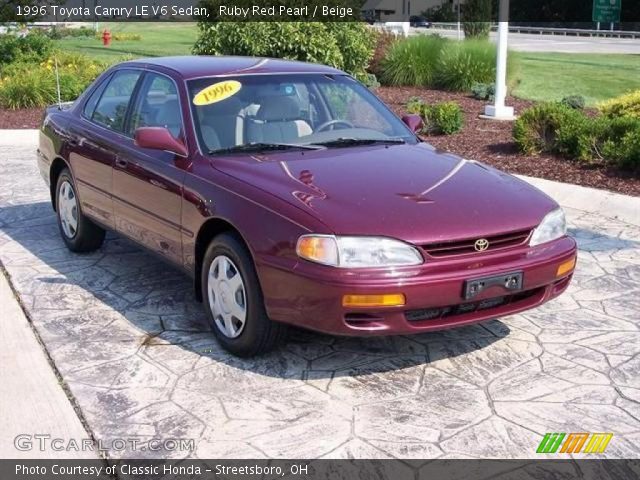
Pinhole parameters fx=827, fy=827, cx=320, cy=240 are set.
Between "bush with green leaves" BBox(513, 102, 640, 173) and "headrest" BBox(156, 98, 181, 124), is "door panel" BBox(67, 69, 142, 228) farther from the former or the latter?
"bush with green leaves" BBox(513, 102, 640, 173)

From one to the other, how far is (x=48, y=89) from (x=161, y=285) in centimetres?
1130

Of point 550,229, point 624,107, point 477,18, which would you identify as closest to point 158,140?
point 550,229

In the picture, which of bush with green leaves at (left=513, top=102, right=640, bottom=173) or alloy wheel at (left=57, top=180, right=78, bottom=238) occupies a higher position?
bush with green leaves at (left=513, top=102, right=640, bottom=173)

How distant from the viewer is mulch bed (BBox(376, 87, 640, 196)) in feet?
29.0

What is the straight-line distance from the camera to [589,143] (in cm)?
940

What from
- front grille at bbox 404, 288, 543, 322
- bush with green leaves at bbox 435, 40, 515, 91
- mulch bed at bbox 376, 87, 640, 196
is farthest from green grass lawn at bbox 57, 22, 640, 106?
front grille at bbox 404, 288, 543, 322

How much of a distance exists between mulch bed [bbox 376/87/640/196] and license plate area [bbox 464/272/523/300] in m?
4.60

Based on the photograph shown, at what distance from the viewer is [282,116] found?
5340mm

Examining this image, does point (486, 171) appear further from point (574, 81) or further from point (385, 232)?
point (574, 81)

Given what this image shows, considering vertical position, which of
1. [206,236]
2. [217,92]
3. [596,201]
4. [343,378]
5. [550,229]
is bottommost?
[343,378]

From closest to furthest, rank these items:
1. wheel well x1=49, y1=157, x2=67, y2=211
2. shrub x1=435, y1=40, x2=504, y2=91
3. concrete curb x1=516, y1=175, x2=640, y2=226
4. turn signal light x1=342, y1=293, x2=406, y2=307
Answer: turn signal light x1=342, y1=293, x2=406, y2=307
wheel well x1=49, y1=157, x2=67, y2=211
concrete curb x1=516, y1=175, x2=640, y2=226
shrub x1=435, y1=40, x2=504, y2=91

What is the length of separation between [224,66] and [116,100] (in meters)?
1.04

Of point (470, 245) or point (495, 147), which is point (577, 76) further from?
point (470, 245)

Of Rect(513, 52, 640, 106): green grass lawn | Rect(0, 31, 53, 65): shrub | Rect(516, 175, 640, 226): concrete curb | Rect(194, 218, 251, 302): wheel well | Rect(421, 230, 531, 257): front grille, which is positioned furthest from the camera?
Rect(0, 31, 53, 65): shrub
